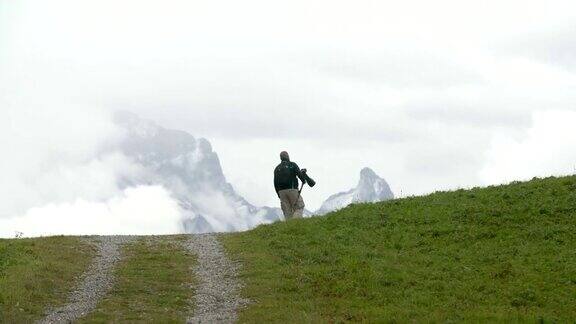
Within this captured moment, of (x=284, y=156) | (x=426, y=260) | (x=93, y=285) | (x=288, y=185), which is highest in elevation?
(x=284, y=156)

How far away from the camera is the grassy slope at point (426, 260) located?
18.8 meters

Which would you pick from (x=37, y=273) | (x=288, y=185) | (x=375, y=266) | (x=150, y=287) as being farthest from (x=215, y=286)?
(x=288, y=185)

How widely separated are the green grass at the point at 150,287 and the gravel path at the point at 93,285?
30cm

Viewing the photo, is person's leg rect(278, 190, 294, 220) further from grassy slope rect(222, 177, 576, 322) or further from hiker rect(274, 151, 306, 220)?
grassy slope rect(222, 177, 576, 322)

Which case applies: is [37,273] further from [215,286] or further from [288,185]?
[288,185]

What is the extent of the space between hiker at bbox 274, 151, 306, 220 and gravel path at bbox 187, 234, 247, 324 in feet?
17.1

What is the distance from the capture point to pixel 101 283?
74.0ft

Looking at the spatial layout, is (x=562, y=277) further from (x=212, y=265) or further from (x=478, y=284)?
(x=212, y=265)

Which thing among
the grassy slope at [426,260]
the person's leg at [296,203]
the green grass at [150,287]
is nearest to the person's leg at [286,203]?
the person's leg at [296,203]

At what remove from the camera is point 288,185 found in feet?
111

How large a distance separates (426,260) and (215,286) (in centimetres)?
680

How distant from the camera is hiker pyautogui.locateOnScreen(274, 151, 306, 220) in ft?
111

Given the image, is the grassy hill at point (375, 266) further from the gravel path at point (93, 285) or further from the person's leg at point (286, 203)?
the person's leg at point (286, 203)

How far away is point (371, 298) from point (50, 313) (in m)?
8.53
